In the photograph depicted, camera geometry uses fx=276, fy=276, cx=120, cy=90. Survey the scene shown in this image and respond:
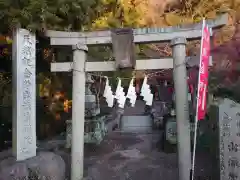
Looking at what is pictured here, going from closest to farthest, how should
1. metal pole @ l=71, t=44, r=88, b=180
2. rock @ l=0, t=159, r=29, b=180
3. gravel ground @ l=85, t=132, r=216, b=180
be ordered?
1. rock @ l=0, t=159, r=29, b=180
2. metal pole @ l=71, t=44, r=88, b=180
3. gravel ground @ l=85, t=132, r=216, b=180

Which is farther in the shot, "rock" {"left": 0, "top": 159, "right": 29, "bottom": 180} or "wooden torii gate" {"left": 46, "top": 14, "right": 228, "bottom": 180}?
"wooden torii gate" {"left": 46, "top": 14, "right": 228, "bottom": 180}

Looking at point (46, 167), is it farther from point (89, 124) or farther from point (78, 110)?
point (89, 124)

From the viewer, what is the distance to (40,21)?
6832mm

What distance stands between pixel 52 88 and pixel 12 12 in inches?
195

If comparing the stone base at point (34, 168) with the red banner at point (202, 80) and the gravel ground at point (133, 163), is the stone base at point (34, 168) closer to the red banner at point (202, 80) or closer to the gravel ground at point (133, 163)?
the gravel ground at point (133, 163)

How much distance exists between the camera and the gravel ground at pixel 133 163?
755 cm

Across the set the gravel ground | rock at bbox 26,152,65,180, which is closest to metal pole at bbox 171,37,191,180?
the gravel ground

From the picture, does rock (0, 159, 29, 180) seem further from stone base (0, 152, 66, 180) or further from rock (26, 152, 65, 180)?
rock (26, 152, 65, 180)

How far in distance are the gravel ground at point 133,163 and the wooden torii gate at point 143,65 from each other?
99 cm

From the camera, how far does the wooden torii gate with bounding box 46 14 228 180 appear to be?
21.0 ft

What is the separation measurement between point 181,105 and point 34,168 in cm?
363

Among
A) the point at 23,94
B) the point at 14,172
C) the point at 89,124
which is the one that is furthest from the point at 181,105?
the point at 89,124

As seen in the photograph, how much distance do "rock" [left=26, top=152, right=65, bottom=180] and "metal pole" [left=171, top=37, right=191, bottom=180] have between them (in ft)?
9.44

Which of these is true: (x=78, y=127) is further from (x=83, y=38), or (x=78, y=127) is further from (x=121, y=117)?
(x=121, y=117)
